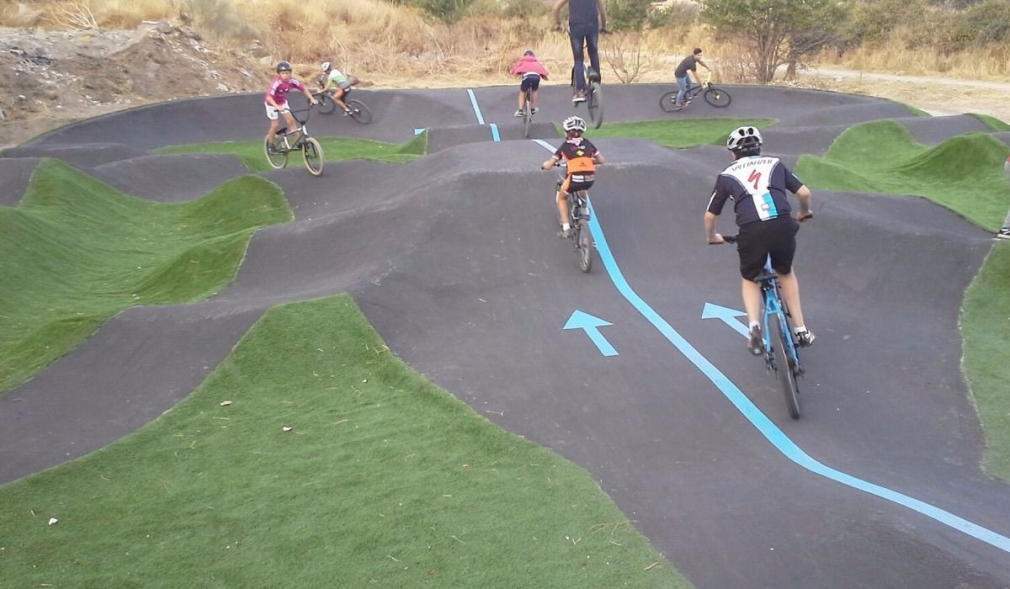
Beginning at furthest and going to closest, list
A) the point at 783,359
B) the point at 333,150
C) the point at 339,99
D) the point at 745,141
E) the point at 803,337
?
the point at 339,99, the point at 333,150, the point at 745,141, the point at 803,337, the point at 783,359

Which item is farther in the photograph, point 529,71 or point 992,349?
point 529,71

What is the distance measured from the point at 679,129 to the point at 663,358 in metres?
16.2

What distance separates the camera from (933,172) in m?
15.0

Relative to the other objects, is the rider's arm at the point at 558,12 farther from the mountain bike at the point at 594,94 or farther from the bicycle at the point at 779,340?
the bicycle at the point at 779,340

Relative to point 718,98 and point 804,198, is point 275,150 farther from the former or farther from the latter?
point 718,98

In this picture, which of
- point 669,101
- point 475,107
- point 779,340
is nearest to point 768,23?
point 669,101

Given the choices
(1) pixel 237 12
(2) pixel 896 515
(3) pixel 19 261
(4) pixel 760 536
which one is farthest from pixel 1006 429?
(1) pixel 237 12

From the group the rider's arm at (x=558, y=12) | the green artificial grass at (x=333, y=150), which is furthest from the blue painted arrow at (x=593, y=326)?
the green artificial grass at (x=333, y=150)

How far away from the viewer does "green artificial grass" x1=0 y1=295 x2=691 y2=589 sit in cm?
471

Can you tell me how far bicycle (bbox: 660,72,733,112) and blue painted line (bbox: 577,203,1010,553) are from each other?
15.8 meters

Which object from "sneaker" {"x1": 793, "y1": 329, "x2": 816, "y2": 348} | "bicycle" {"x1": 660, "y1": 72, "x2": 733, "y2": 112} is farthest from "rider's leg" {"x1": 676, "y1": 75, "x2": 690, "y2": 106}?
"sneaker" {"x1": 793, "y1": 329, "x2": 816, "y2": 348}

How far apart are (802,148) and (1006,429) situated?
40.6 ft

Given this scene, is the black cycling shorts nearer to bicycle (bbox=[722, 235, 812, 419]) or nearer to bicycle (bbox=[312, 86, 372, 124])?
bicycle (bbox=[722, 235, 812, 419])

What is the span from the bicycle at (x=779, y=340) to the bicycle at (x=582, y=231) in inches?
127
